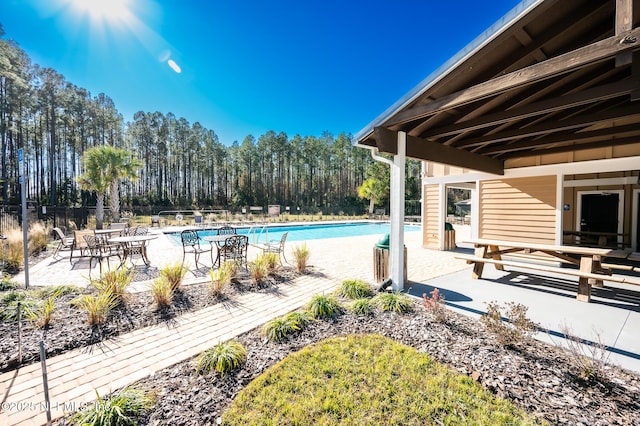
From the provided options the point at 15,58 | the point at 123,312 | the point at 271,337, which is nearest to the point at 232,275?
the point at 123,312

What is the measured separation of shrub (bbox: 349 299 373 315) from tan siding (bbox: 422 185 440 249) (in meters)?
6.40

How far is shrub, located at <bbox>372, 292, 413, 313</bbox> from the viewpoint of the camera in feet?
11.9

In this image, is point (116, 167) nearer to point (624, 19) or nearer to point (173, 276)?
point (173, 276)

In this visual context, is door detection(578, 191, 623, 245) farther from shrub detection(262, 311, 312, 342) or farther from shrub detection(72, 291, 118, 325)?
shrub detection(72, 291, 118, 325)

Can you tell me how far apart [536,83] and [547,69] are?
1.52 m

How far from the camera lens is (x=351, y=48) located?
14016mm

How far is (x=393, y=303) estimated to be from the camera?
12.1 ft

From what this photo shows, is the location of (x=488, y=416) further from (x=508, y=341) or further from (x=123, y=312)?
(x=123, y=312)

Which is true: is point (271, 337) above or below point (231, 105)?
below

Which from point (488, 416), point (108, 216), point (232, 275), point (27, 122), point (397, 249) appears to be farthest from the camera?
point (27, 122)

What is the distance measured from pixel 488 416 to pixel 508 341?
43.5 inches

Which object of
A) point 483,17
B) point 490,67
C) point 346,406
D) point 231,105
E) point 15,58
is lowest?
point 346,406

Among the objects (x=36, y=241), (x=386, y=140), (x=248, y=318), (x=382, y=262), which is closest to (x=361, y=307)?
(x=382, y=262)

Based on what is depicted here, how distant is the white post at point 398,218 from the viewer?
14.3ft
